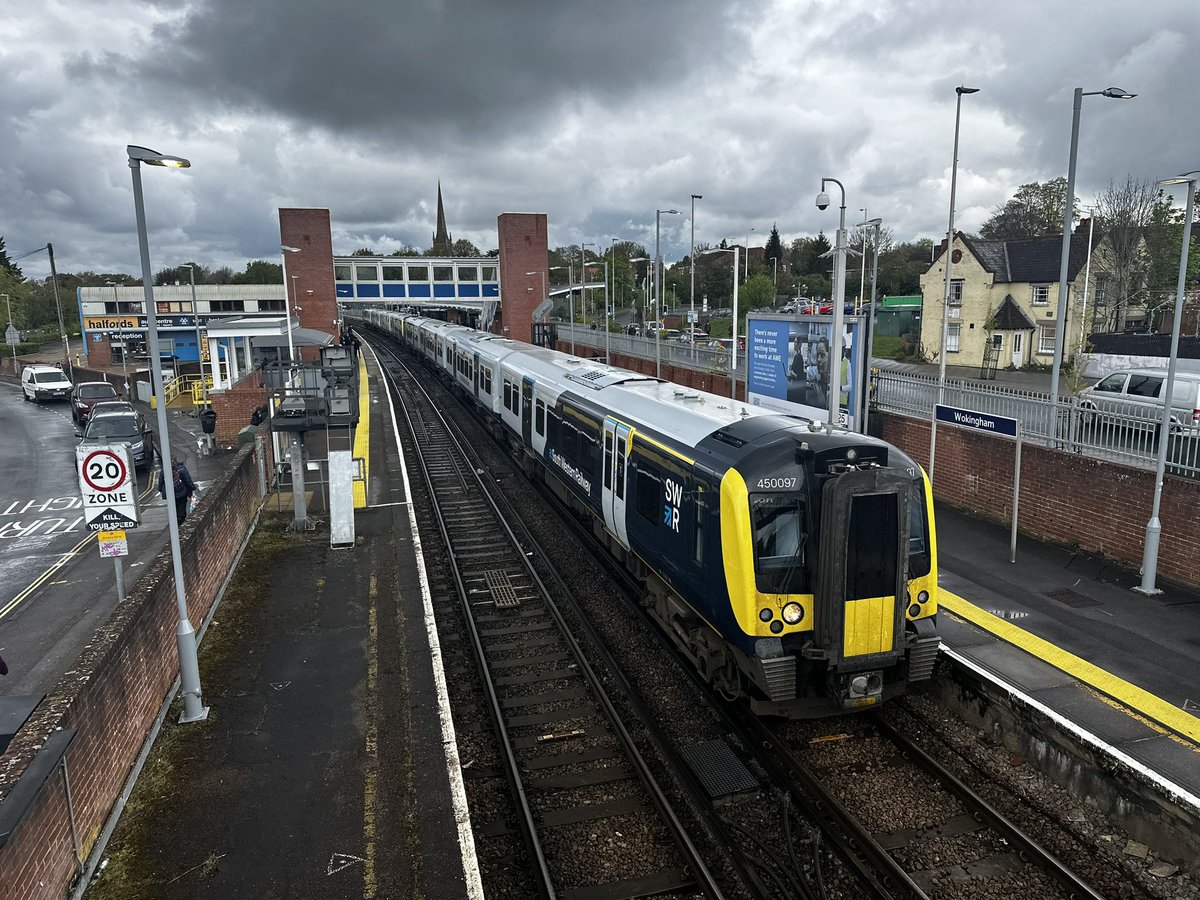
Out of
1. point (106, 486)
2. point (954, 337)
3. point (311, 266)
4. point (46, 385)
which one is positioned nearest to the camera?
point (106, 486)

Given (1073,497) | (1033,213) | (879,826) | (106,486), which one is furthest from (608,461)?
(1033,213)

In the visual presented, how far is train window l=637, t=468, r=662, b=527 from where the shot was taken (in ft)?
30.8

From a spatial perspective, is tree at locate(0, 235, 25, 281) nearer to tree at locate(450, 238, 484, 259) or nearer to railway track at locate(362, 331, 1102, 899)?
tree at locate(450, 238, 484, 259)

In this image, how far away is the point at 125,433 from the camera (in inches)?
848

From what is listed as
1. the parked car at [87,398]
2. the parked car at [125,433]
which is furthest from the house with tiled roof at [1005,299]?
the parked car at [87,398]

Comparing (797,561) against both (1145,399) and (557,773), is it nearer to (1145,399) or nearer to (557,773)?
(557,773)

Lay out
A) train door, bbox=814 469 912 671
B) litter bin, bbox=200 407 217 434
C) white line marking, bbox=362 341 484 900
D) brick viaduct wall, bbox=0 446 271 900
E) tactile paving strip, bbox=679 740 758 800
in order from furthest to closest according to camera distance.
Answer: litter bin, bbox=200 407 217 434
tactile paving strip, bbox=679 740 758 800
train door, bbox=814 469 912 671
white line marking, bbox=362 341 484 900
brick viaduct wall, bbox=0 446 271 900

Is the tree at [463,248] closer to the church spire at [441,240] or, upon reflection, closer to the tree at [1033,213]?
the church spire at [441,240]

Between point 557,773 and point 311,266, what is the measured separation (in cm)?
4403

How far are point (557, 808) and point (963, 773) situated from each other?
3.82m

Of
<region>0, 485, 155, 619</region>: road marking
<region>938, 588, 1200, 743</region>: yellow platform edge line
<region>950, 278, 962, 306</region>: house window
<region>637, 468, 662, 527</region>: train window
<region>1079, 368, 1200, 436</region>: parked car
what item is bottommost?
<region>0, 485, 155, 619</region>: road marking

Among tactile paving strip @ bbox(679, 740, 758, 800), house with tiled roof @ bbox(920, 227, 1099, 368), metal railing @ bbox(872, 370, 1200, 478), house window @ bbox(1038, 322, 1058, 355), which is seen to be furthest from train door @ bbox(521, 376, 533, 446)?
house window @ bbox(1038, 322, 1058, 355)

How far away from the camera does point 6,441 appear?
27297 millimetres

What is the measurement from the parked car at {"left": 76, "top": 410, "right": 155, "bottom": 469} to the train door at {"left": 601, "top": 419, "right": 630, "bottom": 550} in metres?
14.7
